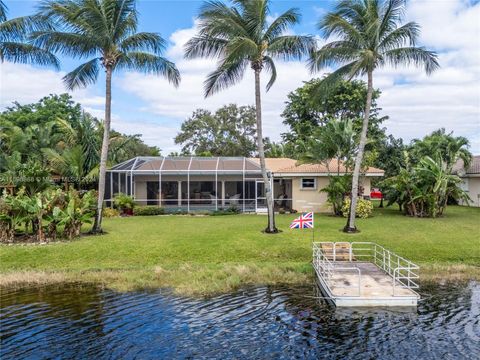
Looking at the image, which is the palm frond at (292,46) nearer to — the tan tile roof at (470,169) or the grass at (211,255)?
the grass at (211,255)

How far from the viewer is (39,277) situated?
1326 cm

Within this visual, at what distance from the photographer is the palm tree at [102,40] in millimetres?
16609

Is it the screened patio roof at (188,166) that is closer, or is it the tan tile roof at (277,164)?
the screened patio roof at (188,166)

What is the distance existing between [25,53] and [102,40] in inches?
129

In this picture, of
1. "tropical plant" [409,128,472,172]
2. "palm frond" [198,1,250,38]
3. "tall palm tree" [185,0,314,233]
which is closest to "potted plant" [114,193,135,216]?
"tall palm tree" [185,0,314,233]

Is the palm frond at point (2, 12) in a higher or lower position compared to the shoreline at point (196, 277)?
higher

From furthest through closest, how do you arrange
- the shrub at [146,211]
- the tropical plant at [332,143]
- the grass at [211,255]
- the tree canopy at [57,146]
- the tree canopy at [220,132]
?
the tree canopy at [220,132], the tree canopy at [57,146], the shrub at [146,211], the tropical plant at [332,143], the grass at [211,255]

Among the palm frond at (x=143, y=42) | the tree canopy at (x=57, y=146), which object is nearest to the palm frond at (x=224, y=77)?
the palm frond at (x=143, y=42)

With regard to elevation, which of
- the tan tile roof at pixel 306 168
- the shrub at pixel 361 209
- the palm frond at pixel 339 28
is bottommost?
the shrub at pixel 361 209

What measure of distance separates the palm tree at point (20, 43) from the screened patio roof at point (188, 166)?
10.3 m

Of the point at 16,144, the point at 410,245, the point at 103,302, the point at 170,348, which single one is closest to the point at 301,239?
the point at 410,245

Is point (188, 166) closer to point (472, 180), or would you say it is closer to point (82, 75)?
point (82, 75)

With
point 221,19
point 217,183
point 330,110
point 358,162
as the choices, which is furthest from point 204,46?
point 330,110

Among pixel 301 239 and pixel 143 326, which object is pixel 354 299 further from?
pixel 301 239
